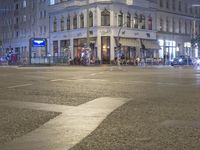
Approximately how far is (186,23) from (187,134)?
3680 inches

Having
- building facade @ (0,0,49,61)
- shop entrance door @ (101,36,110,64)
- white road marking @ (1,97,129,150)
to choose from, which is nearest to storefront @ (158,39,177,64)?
shop entrance door @ (101,36,110,64)

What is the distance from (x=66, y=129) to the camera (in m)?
8.56

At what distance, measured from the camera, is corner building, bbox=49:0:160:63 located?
76875mm

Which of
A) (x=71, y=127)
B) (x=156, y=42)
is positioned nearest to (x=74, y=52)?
(x=156, y=42)

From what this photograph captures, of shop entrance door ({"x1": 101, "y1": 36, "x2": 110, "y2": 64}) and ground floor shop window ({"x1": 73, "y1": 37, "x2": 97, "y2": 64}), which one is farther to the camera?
shop entrance door ({"x1": 101, "y1": 36, "x2": 110, "y2": 64})

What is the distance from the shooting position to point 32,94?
50.0 ft

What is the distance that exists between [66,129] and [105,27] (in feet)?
225

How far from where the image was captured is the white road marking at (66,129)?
7.14 m

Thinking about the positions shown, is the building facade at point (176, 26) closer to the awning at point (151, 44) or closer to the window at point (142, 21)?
the awning at point (151, 44)

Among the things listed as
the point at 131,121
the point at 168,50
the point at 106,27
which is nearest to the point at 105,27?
the point at 106,27

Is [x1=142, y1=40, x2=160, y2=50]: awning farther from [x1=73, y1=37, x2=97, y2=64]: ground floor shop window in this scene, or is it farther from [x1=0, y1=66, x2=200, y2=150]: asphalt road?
[x1=0, y1=66, x2=200, y2=150]: asphalt road

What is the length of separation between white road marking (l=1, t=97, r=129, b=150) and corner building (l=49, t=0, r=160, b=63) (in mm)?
61293

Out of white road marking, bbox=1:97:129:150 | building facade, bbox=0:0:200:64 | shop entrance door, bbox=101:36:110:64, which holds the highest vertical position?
building facade, bbox=0:0:200:64

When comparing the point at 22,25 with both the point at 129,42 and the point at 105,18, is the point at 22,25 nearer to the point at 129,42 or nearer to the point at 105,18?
the point at 105,18
